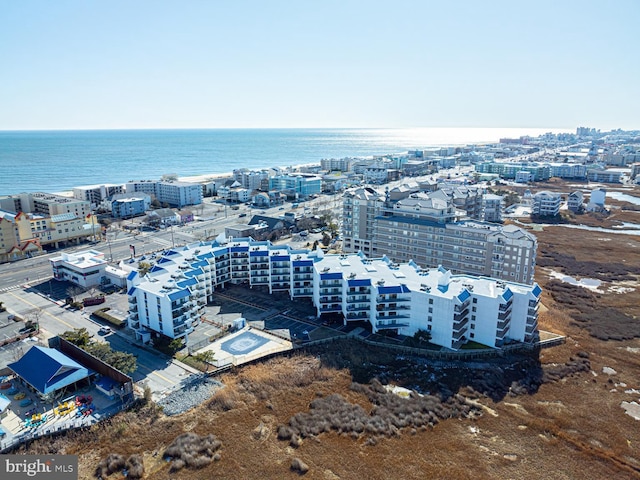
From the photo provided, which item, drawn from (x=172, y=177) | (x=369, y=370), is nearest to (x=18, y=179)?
(x=172, y=177)

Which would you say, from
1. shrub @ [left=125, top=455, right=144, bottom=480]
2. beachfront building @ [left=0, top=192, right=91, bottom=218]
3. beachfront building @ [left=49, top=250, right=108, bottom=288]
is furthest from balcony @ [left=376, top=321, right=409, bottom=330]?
beachfront building @ [left=0, top=192, right=91, bottom=218]

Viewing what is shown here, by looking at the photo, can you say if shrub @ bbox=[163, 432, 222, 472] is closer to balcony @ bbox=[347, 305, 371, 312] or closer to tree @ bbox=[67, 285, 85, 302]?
balcony @ bbox=[347, 305, 371, 312]

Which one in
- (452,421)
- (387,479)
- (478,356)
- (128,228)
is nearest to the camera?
(387,479)

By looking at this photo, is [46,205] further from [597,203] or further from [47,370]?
[597,203]

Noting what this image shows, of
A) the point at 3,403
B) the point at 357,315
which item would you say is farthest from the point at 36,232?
the point at 357,315

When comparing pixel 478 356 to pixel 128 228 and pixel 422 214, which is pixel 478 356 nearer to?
pixel 422 214

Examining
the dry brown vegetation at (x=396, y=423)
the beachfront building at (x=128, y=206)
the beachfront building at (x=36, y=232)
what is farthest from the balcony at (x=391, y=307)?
the beachfront building at (x=128, y=206)

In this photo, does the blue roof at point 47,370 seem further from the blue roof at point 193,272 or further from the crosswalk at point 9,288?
the crosswalk at point 9,288
